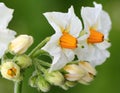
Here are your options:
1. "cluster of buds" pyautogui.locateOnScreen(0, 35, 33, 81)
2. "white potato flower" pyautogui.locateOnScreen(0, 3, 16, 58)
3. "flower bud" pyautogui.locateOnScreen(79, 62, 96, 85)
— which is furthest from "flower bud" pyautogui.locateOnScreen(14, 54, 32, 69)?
"flower bud" pyautogui.locateOnScreen(79, 62, 96, 85)

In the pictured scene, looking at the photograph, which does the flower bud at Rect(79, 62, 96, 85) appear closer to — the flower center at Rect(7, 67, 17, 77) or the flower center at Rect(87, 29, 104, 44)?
the flower center at Rect(87, 29, 104, 44)

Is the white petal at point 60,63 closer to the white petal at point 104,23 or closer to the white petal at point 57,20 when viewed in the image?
the white petal at point 57,20

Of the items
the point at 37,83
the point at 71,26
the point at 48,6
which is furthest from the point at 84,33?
the point at 48,6

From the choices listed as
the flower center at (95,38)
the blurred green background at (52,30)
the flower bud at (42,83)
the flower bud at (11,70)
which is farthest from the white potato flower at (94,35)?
the blurred green background at (52,30)

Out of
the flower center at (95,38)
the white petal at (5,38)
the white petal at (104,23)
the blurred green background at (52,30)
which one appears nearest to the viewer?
the white petal at (5,38)

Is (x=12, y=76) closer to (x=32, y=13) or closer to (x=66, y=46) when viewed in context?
(x=66, y=46)

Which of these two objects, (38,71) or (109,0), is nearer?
(38,71)

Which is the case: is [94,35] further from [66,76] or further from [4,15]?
[4,15]
